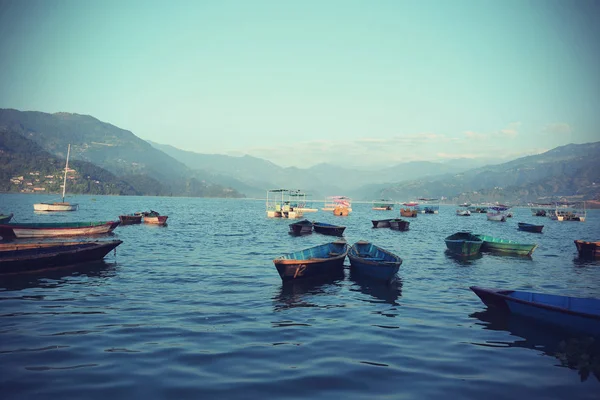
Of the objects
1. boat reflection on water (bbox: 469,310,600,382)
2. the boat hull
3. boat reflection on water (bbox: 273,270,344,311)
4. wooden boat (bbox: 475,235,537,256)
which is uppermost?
wooden boat (bbox: 475,235,537,256)

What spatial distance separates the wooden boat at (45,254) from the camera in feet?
68.4

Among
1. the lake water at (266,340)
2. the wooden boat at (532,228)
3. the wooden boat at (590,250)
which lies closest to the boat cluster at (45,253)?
the lake water at (266,340)

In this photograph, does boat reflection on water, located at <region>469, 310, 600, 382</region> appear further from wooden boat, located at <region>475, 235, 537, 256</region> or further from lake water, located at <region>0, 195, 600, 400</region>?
wooden boat, located at <region>475, 235, 537, 256</region>

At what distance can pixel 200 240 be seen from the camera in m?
42.1

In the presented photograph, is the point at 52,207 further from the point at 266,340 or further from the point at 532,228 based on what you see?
the point at 532,228

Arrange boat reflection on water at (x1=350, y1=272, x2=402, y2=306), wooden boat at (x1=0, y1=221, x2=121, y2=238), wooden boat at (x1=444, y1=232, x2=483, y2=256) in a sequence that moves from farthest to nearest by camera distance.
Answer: wooden boat at (x1=0, y1=221, x2=121, y2=238) → wooden boat at (x1=444, y1=232, x2=483, y2=256) → boat reflection on water at (x1=350, y1=272, x2=402, y2=306)

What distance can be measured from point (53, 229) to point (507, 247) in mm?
47353

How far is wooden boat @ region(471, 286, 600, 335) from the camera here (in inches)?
496

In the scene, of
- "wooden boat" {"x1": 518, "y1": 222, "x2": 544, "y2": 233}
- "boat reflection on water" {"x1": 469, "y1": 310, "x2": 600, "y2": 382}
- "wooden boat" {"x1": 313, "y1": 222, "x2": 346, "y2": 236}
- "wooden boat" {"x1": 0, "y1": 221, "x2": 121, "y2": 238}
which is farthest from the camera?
"wooden boat" {"x1": 518, "y1": 222, "x2": 544, "y2": 233}

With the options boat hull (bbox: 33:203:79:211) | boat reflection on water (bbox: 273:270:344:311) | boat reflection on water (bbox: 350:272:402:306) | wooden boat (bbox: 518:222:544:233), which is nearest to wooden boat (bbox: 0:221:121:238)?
boat reflection on water (bbox: 273:270:344:311)

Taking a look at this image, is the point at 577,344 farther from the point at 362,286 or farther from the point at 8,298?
the point at 8,298

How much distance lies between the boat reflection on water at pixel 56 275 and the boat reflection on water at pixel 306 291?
10.8 meters

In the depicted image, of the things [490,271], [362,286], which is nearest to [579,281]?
[490,271]

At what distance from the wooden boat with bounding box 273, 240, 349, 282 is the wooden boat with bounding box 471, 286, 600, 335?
334 inches
